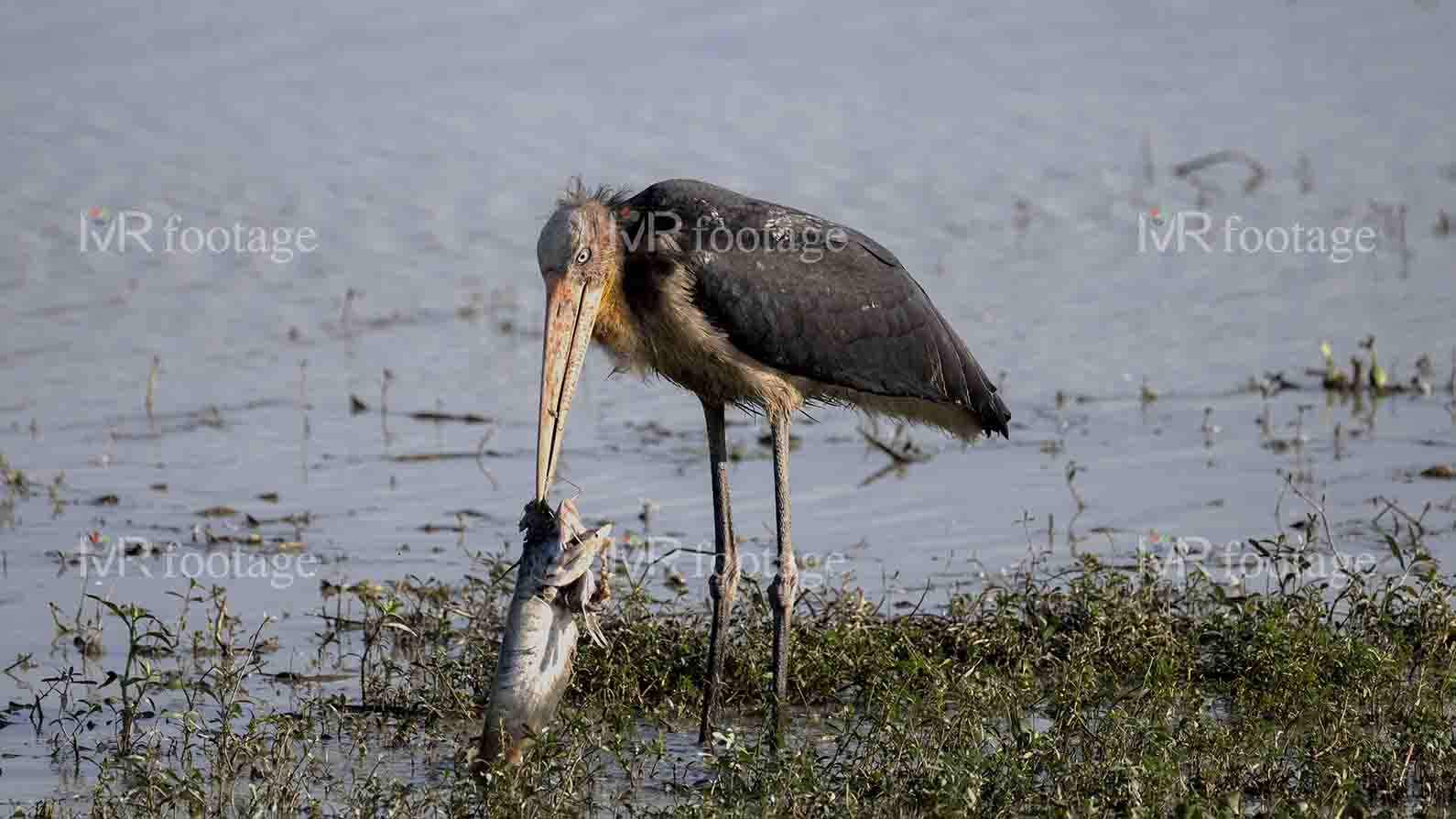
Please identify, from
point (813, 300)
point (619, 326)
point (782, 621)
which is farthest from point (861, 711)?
point (619, 326)

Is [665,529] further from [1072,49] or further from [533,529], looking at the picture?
[1072,49]

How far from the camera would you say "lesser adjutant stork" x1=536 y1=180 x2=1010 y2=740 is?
20.7 feet

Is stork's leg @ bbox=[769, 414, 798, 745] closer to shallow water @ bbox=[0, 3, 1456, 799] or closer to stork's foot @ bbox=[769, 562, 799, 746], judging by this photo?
stork's foot @ bbox=[769, 562, 799, 746]

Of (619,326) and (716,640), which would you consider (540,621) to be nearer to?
(716,640)

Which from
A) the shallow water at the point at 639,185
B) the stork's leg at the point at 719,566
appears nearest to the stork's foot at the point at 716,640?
the stork's leg at the point at 719,566

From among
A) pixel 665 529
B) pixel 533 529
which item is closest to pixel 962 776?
pixel 533 529

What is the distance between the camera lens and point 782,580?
260 inches

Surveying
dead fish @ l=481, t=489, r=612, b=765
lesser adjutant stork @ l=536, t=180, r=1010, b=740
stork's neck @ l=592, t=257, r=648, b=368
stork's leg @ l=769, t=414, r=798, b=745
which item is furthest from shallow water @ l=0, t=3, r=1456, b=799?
dead fish @ l=481, t=489, r=612, b=765

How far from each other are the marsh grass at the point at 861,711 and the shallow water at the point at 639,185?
414 mm

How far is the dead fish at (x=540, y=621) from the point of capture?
576cm

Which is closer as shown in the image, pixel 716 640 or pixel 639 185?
pixel 716 640

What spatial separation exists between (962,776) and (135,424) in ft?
19.1

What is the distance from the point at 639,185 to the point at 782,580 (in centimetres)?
727

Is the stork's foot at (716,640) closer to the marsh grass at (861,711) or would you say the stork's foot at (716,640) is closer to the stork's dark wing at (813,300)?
the marsh grass at (861,711)
